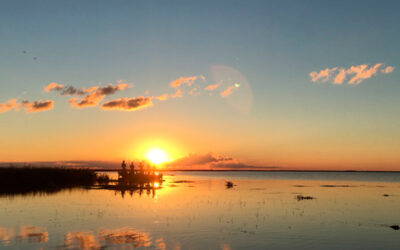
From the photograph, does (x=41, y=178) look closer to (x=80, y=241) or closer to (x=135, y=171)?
(x=135, y=171)

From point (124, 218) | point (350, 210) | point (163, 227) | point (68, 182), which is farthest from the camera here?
point (68, 182)

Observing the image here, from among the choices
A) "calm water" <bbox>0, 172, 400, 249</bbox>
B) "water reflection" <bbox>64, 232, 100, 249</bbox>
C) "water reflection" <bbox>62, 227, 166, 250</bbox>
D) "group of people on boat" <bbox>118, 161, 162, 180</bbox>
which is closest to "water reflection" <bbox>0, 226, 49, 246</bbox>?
"calm water" <bbox>0, 172, 400, 249</bbox>

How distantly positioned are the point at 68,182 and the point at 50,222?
45883 millimetres

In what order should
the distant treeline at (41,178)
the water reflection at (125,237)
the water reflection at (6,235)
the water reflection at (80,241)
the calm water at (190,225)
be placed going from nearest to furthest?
1. the water reflection at (80,241)
2. the water reflection at (6,235)
3. the water reflection at (125,237)
4. the calm water at (190,225)
5. the distant treeline at (41,178)

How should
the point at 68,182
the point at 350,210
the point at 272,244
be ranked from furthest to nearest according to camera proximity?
the point at 68,182, the point at 350,210, the point at 272,244

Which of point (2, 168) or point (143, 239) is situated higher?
point (2, 168)

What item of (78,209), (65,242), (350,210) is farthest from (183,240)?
(350,210)

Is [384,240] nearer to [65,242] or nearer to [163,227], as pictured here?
[163,227]

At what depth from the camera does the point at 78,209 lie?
37562 mm

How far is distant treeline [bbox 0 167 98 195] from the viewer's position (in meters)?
64.3

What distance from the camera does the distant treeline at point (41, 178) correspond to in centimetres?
6431

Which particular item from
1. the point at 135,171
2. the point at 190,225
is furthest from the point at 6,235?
the point at 135,171

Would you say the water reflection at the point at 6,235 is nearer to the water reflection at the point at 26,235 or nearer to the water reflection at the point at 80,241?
the water reflection at the point at 26,235

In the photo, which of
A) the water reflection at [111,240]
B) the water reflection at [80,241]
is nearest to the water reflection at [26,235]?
the water reflection at [80,241]
